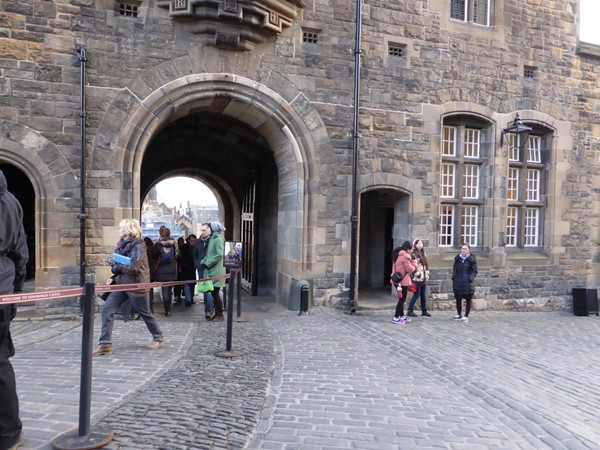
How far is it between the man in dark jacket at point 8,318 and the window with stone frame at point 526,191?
1030 cm

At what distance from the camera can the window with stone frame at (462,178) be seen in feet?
34.6

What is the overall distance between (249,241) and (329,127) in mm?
4677

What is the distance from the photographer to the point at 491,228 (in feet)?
34.8

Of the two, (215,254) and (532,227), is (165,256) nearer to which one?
(215,254)

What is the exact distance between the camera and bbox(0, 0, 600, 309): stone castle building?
7.59 meters

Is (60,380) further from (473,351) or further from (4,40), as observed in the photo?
(4,40)

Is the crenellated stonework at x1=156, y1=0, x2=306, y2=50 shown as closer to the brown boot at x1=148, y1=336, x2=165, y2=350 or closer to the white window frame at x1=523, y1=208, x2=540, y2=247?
the brown boot at x1=148, y1=336, x2=165, y2=350

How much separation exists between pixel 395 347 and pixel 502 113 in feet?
22.0

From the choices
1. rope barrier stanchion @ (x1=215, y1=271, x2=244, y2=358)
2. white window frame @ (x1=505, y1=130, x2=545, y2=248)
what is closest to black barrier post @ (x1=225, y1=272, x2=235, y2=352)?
rope barrier stanchion @ (x1=215, y1=271, x2=244, y2=358)

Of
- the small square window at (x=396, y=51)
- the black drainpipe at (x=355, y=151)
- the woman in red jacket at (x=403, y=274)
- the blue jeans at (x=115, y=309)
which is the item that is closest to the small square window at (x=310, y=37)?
the black drainpipe at (x=355, y=151)

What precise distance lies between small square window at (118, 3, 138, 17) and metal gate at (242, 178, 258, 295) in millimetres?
4902

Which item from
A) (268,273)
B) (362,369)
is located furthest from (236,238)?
(362,369)

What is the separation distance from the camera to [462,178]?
34.7ft

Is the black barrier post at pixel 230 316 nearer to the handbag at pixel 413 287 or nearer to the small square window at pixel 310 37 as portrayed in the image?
the handbag at pixel 413 287
